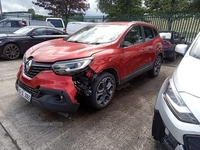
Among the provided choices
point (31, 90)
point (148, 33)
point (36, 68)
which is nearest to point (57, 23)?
point (148, 33)

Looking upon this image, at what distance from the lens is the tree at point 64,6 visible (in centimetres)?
2544

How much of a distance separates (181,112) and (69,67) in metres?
1.62

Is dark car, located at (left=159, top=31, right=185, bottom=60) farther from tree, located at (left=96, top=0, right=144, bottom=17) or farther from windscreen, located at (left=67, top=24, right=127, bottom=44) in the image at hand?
tree, located at (left=96, top=0, right=144, bottom=17)

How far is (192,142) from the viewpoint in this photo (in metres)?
1.43

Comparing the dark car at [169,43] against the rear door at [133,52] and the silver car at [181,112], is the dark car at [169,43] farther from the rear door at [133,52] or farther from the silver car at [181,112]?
the silver car at [181,112]

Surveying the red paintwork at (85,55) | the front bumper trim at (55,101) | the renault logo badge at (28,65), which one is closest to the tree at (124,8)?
the red paintwork at (85,55)

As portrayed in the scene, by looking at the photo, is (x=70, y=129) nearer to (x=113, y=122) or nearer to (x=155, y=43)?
(x=113, y=122)

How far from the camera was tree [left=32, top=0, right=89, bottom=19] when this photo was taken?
25.4 meters

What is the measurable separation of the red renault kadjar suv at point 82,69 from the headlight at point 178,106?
125cm

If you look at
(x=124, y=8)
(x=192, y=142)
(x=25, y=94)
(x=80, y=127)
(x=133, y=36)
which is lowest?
(x=80, y=127)

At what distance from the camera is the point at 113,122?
9.21 feet

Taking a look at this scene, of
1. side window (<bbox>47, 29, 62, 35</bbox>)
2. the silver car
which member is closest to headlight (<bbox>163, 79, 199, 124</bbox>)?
the silver car

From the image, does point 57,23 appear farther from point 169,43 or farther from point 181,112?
point 181,112

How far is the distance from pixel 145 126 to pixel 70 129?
3.89 feet
